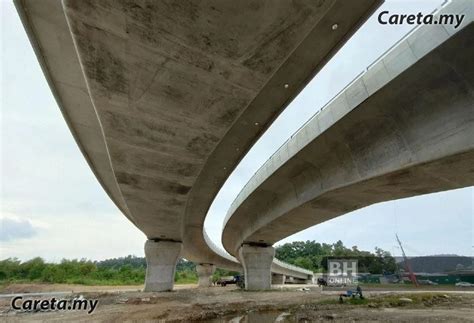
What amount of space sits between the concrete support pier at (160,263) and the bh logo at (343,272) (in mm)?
40778

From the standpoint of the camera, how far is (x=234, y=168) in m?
13.2

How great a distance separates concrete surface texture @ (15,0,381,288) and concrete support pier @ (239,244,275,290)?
1974 centimetres

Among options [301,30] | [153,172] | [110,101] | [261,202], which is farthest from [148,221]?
[301,30]

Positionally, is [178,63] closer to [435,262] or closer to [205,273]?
[205,273]

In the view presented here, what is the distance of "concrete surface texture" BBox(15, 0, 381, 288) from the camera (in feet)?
15.7

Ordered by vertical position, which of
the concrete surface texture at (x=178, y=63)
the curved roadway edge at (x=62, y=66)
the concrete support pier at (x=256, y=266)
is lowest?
the concrete support pier at (x=256, y=266)

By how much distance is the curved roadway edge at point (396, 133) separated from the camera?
22.7ft

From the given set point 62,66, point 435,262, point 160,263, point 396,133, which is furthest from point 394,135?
point 435,262

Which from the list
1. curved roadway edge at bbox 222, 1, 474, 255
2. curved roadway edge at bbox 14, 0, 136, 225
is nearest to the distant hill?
curved roadway edge at bbox 222, 1, 474, 255

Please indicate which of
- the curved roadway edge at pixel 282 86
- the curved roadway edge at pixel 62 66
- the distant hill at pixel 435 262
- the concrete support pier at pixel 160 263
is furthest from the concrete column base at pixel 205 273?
the distant hill at pixel 435 262

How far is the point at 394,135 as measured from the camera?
909 centimetres

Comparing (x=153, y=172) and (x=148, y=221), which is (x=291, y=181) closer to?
(x=153, y=172)

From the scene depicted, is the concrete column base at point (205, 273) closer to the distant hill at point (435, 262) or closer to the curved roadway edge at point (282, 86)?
the curved roadway edge at point (282, 86)

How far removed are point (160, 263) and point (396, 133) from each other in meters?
25.5
